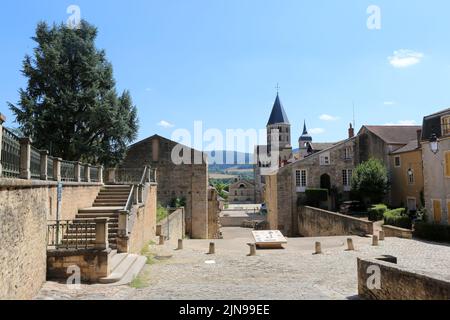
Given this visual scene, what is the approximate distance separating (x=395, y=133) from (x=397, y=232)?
58.7 ft

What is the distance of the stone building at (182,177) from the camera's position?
3331 centimetres

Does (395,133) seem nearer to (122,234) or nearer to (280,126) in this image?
(122,234)

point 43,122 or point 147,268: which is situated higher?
point 43,122

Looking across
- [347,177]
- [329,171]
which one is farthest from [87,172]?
[347,177]

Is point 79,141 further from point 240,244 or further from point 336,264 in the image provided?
point 336,264

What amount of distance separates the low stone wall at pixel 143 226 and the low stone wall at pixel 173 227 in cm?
107

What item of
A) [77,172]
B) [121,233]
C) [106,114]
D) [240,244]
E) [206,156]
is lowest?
[240,244]

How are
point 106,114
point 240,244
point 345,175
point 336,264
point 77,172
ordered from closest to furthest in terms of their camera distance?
1. point 336,264
2. point 77,172
3. point 240,244
4. point 106,114
5. point 345,175

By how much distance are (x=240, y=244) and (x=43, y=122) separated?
14728 millimetres

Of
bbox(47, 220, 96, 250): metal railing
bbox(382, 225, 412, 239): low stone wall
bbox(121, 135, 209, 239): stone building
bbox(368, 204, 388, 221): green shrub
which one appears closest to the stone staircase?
bbox(47, 220, 96, 250): metal railing

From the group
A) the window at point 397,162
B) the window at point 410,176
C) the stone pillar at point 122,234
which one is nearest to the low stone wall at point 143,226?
the stone pillar at point 122,234

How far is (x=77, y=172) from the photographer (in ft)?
53.4
